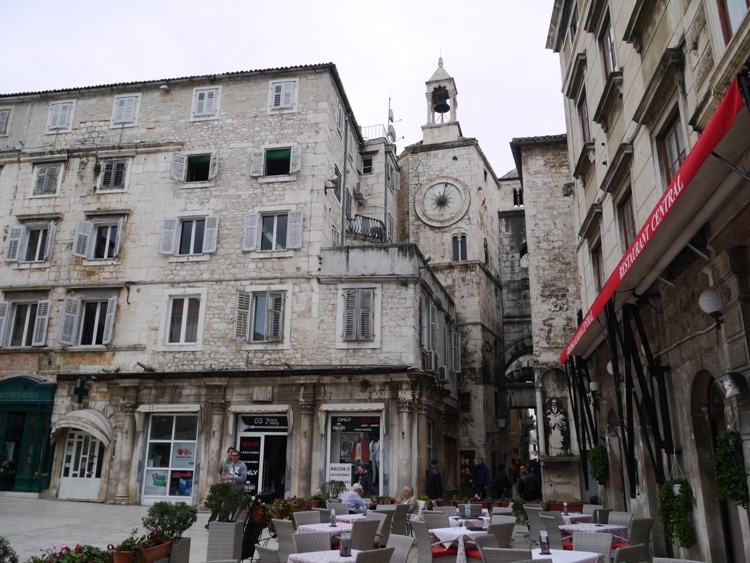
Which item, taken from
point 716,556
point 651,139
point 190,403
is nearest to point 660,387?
point 716,556

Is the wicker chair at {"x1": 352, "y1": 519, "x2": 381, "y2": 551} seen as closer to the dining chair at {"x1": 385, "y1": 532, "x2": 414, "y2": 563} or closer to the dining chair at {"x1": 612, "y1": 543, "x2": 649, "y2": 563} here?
the dining chair at {"x1": 385, "y1": 532, "x2": 414, "y2": 563}

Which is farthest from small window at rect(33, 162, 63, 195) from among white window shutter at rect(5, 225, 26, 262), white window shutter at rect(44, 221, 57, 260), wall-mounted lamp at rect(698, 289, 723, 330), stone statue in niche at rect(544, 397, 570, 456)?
wall-mounted lamp at rect(698, 289, 723, 330)

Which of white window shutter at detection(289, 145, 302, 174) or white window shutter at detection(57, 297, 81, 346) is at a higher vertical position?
white window shutter at detection(289, 145, 302, 174)

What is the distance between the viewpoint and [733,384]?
6.55 meters

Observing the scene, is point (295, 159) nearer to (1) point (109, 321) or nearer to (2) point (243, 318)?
(2) point (243, 318)

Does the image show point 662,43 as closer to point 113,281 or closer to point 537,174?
point 537,174

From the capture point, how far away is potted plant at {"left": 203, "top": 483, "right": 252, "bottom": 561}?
8.20 meters

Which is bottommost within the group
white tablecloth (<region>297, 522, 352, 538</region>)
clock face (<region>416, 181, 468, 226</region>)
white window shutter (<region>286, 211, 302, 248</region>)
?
white tablecloth (<region>297, 522, 352, 538</region>)

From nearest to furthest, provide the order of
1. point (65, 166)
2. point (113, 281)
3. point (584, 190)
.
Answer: point (584, 190), point (113, 281), point (65, 166)

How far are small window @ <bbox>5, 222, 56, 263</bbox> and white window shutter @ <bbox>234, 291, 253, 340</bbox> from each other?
7504mm

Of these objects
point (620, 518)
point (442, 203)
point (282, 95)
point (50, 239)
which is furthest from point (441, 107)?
point (620, 518)

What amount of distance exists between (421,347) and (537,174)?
929 centimetres

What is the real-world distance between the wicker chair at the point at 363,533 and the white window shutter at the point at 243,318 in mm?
11977

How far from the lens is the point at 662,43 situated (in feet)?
30.6
